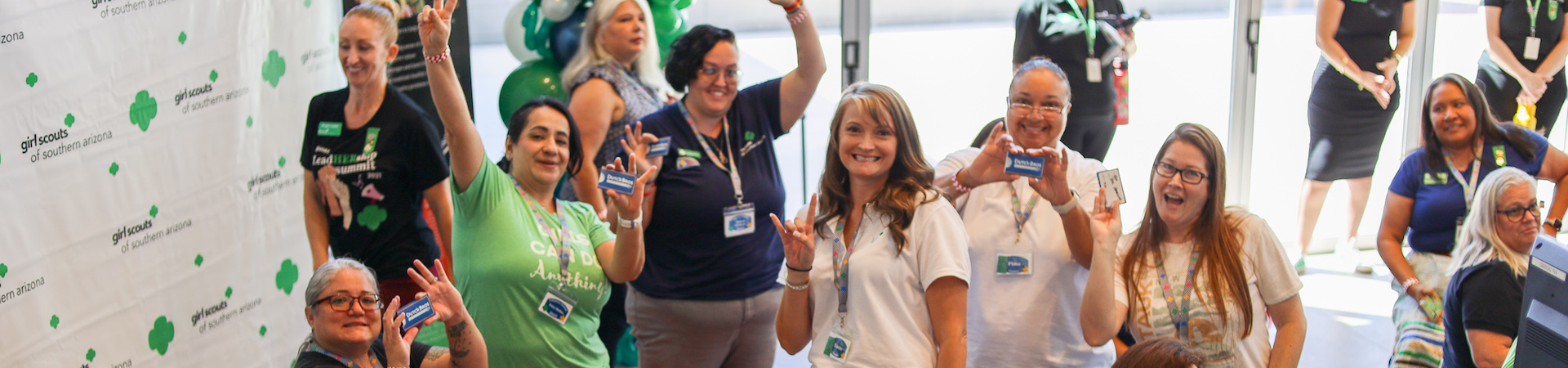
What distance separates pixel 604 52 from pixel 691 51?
0.66 metres

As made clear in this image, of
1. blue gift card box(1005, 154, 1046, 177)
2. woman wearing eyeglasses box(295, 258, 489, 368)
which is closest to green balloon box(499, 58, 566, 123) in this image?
woman wearing eyeglasses box(295, 258, 489, 368)

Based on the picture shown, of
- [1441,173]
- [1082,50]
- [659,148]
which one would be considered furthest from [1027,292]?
[1082,50]

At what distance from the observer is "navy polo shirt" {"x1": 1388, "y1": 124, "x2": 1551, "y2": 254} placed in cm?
362

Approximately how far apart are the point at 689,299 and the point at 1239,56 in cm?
368

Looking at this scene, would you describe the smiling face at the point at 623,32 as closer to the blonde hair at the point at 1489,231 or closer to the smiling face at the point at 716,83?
the smiling face at the point at 716,83

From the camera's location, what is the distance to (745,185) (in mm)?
3148

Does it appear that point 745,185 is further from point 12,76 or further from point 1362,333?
point 1362,333

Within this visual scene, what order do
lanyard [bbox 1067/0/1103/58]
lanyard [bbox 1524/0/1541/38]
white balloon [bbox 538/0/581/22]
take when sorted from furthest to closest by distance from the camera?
lanyard [bbox 1524/0/1541/38], lanyard [bbox 1067/0/1103/58], white balloon [bbox 538/0/581/22]

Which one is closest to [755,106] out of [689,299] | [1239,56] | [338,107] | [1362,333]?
[689,299]

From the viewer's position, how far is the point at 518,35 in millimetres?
→ 4031

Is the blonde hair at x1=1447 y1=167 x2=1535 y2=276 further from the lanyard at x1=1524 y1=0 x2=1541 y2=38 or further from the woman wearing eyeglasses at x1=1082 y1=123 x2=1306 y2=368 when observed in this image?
the lanyard at x1=1524 y1=0 x2=1541 y2=38

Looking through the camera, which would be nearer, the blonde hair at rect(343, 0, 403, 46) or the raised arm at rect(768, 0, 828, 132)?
the blonde hair at rect(343, 0, 403, 46)

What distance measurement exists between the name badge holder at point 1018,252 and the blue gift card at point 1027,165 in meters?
0.17

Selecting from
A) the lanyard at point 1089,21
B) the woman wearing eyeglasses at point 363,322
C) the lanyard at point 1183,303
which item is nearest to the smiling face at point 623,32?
the woman wearing eyeglasses at point 363,322
